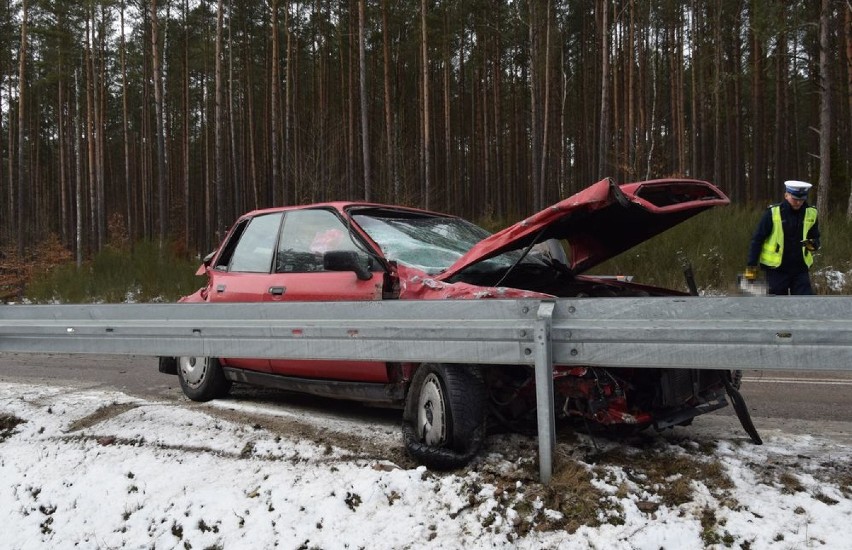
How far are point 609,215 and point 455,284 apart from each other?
1035 mm

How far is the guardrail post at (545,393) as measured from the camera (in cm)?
271

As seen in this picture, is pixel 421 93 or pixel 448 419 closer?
pixel 448 419

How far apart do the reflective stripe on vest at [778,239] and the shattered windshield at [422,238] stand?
3.21m

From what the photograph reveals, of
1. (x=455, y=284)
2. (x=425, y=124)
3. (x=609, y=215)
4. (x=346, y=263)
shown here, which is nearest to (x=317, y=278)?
(x=346, y=263)

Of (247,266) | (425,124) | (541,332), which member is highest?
(425,124)

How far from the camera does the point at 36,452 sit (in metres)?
3.69

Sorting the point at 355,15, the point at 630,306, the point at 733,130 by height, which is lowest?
the point at 630,306

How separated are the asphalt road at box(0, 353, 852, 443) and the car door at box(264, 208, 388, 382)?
0.48 m

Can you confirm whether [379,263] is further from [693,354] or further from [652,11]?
[652,11]

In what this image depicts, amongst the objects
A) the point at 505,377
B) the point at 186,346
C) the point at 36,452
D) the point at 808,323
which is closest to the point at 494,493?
the point at 505,377

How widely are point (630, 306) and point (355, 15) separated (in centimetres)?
2517

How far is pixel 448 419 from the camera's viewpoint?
296 centimetres

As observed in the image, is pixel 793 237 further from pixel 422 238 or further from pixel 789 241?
pixel 422 238

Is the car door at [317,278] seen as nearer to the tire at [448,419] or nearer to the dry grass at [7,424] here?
the tire at [448,419]
